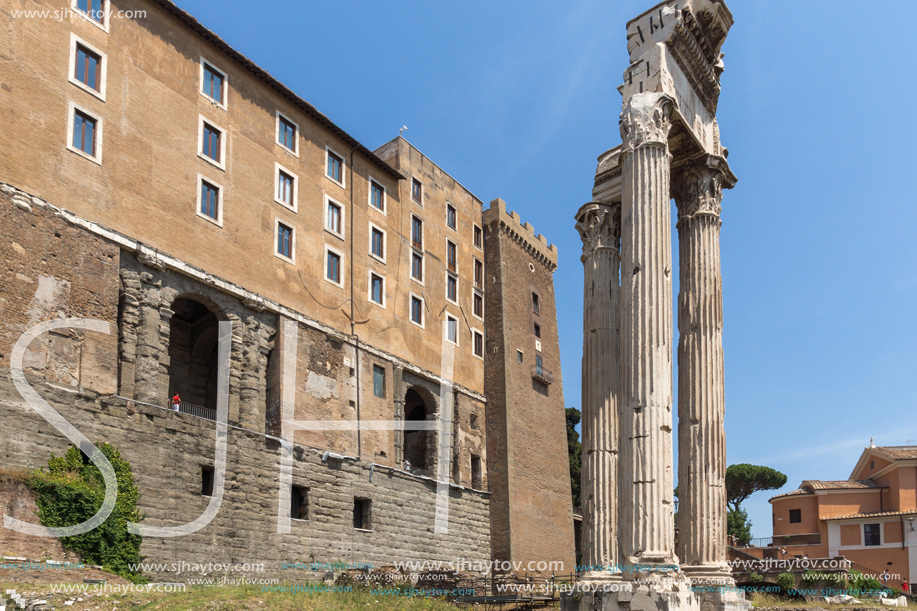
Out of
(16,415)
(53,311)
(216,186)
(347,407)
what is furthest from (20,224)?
(347,407)

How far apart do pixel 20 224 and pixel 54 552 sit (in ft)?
24.8

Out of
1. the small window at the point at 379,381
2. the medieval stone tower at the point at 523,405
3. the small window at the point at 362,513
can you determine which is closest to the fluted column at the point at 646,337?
the small window at the point at 362,513

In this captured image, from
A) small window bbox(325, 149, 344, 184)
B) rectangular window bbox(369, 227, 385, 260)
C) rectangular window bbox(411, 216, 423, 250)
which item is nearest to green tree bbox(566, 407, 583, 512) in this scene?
rectangular window bbox(411, 216, 423, 250)

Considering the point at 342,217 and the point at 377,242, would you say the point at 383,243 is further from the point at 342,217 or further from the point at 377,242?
the point at 342,217

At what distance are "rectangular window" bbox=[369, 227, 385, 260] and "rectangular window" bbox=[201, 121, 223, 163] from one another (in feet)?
24.7

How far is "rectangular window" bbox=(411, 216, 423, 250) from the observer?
116ft

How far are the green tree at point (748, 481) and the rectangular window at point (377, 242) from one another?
114 feet

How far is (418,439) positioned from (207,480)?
1341 cm

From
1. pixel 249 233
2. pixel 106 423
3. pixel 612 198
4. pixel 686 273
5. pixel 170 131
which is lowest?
pixel 106 423

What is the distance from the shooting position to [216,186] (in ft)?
86.2

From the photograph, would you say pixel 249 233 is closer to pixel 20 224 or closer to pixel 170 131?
pixel 170 131

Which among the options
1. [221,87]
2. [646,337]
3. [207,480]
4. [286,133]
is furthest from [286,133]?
[646,337]

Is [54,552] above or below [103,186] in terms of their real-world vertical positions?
below

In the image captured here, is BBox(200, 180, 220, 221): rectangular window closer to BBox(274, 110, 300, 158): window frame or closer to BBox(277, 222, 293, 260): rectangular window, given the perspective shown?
BBox(277, 222, 293, 260): rectangular window
